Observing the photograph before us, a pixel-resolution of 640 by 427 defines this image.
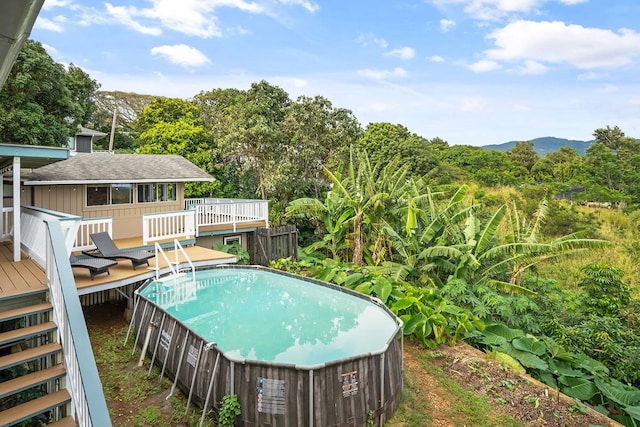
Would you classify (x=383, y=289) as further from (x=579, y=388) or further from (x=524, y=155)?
(x=524, y=155)

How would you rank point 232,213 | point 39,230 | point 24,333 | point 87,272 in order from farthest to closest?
1. point 232,213
2. point 87,272
3. point 39,230
4. point 24,333

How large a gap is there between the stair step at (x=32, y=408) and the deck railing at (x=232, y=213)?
964 cm

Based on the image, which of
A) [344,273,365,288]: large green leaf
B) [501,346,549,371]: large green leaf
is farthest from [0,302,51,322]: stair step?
[501,346,549,371]: large green leaf

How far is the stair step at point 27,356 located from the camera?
419 centimetres

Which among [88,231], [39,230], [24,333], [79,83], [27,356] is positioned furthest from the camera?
[79,83]

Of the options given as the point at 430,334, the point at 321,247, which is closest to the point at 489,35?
the point at 321,247

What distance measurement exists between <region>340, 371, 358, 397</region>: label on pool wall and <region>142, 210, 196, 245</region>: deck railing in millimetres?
8117

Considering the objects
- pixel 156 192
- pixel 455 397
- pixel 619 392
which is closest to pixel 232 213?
pixel 156 192

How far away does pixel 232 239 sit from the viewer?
14.7 metres

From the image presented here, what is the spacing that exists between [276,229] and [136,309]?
706 centimetres

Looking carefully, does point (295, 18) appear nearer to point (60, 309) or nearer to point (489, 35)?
point (489, 35)

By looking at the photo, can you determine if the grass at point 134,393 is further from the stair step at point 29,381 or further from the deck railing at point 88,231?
the deck railing at point 88,231

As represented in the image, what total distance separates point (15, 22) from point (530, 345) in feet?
30.8

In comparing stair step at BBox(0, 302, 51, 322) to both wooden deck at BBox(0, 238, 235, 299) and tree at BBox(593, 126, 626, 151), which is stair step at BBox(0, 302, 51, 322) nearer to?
wooden deck at BBox(0, 238, 235, 299)
